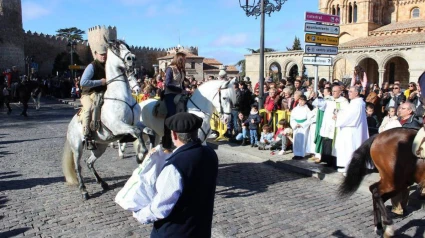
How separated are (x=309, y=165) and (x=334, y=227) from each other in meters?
3.51

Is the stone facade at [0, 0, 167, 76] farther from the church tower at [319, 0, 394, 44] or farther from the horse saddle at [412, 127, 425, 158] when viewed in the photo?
the horse saddle at [412, 127, 425, 158]

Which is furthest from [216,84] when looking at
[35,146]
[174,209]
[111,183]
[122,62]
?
[35,146]

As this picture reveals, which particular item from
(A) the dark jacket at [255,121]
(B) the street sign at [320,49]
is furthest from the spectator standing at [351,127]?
(A) the dark jacket at [255,121]

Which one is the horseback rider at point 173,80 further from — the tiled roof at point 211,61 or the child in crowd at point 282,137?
the tiled roof at point 211,61

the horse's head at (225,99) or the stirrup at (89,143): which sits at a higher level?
the horse's head at (225,99)

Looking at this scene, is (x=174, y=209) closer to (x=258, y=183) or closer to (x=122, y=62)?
(x=122, y=62)

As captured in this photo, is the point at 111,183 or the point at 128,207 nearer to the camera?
the point at 128,207

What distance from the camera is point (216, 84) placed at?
730 centimetres

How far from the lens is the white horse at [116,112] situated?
20.4 feet

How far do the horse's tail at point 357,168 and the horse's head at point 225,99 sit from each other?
2.59 metres

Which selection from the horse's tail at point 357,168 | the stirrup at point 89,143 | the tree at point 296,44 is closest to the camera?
the horse's tail at point 357,168

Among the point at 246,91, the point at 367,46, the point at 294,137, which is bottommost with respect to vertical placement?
the point at 294,137

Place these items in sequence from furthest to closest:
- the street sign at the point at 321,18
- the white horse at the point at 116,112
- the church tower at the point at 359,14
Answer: the church tower at the point at 359,14 < the street sign at the point at 321,18 < the white horse at the point at 116,112

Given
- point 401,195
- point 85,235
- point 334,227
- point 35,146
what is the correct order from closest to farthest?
1. point 85,235
2. point 334,227
3. point 401,195
4. point 35,146
